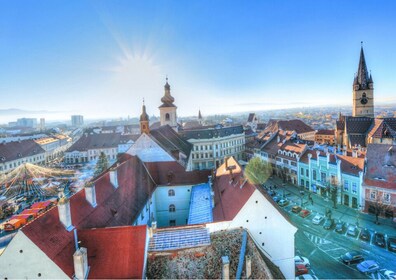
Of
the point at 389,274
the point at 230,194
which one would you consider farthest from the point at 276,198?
the point at 230,194

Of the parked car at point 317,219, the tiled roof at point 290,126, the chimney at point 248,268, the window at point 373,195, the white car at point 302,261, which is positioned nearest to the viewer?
the chimney at point 248,268

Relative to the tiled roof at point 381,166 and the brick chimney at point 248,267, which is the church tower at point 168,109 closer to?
the tiled roof at point 381,166

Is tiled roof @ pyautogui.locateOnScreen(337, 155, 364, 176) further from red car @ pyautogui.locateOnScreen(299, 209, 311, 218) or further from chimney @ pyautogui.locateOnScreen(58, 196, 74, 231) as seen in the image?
chimney @ pyautogui.locateOnScreen(58, 196, 74, 231)

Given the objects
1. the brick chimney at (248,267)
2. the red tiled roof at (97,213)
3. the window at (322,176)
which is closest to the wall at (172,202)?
the red tiled roof at (97,213)

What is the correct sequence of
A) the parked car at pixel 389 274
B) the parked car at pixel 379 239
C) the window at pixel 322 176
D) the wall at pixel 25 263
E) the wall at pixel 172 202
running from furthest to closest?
the window at pixel 322 176 → the wall at pixel 172 202 → the parked car at pixel 379 239 → the parked car at pixel 389 274 → the wall at pixel 25 263

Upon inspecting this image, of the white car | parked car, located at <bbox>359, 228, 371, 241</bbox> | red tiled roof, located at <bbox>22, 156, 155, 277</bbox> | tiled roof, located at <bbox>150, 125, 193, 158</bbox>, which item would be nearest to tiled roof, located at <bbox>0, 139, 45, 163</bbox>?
tiled roof, located at <bbox>150, 125, 193, 158</bbox>

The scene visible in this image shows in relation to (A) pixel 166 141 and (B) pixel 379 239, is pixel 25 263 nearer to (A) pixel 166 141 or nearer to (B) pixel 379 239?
(A) pixel 166 141
